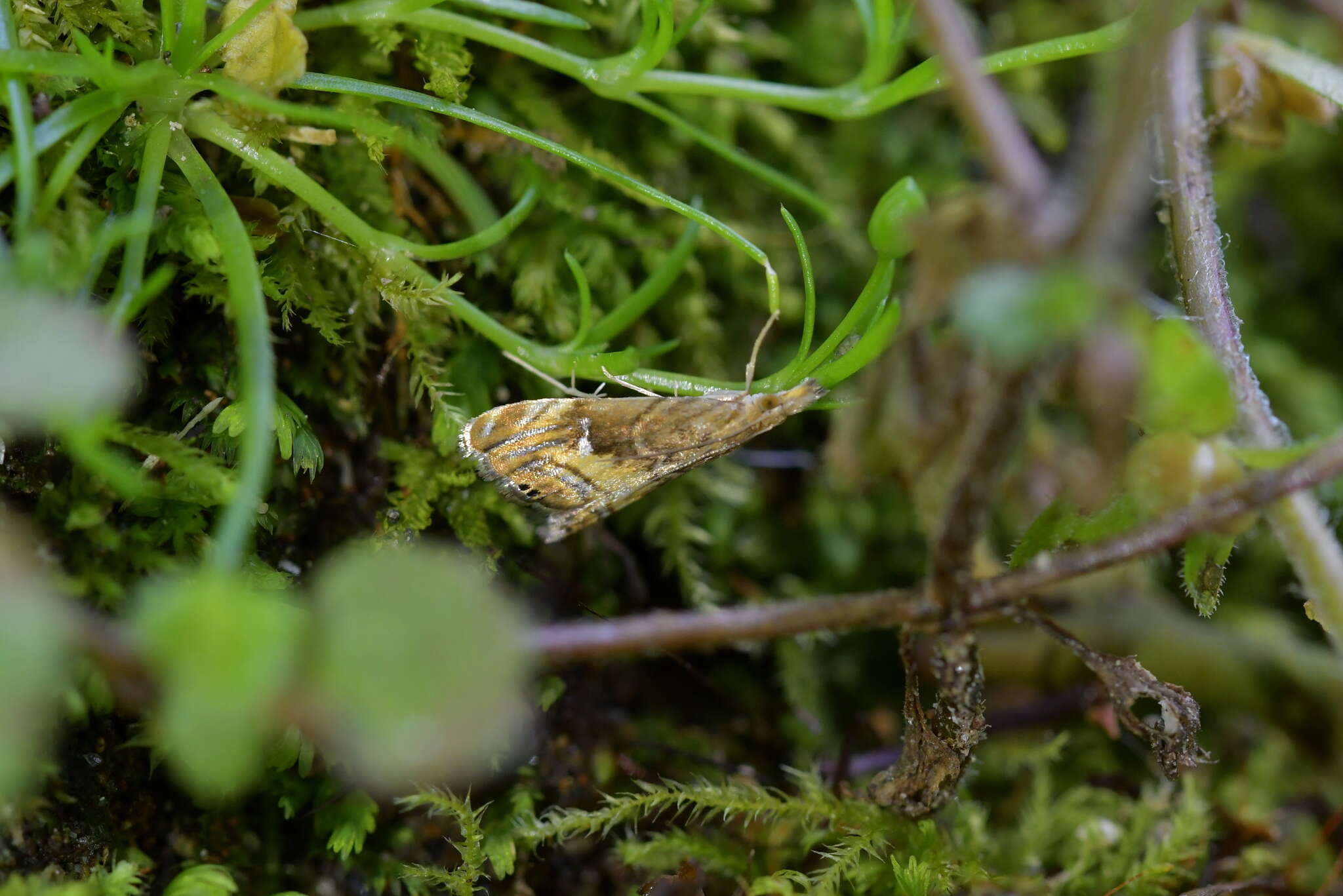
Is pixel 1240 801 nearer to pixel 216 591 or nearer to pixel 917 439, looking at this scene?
pixel 917 439

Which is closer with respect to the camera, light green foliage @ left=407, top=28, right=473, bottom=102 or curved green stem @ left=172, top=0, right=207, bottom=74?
curved green stem @ left=172, top=0, right=207, bottom=74

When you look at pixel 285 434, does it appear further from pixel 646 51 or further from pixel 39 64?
pixel 646 51

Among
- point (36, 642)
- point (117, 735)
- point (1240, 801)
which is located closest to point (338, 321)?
point (117, 735)

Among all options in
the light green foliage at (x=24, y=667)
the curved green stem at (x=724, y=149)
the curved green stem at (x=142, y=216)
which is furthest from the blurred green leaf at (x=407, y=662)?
the curved green stem at (x=724, y=149)

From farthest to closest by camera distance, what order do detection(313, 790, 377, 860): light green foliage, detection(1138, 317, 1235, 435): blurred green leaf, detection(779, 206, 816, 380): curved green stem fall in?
detection(313, 790, 377, 860): light green foliage
detection(779, 206, 816, 380): curved green stem
detection(1138, 317, 1235, 435): blurred green leaf

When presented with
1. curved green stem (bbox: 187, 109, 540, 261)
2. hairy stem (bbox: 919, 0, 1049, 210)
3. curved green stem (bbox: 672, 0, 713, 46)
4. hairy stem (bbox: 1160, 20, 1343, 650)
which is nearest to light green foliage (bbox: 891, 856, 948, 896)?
hairy stem (bbox: 1160, 20, 1343, 650)

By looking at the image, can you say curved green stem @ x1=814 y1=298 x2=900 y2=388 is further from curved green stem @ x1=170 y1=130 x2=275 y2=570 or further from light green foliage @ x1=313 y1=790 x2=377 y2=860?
light green foliage @ x1=313 y1=790 x2=377 y2=860

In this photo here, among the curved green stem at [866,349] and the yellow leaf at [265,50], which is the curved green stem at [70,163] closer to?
the yellow leaf at [265,50]
